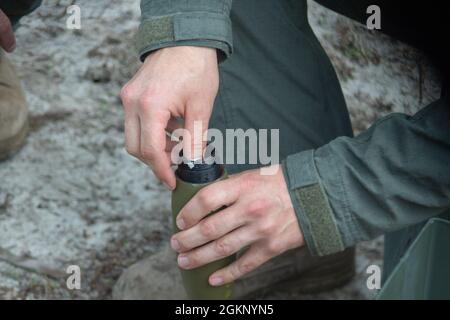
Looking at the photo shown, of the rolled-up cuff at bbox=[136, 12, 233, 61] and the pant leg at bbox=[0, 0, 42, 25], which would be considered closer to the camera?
the rolled-up cuff at bbox=[136, 12, 233, 61]

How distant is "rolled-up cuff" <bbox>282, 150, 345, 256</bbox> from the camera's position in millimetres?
1260

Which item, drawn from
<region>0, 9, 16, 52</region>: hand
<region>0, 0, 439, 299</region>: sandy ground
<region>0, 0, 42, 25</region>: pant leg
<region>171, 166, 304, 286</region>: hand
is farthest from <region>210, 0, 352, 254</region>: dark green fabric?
<region>0, 0, 42, 25</region>: pant leg

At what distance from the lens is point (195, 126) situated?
125 cm

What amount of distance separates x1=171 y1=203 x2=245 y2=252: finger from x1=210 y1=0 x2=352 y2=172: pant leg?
A: 390mm

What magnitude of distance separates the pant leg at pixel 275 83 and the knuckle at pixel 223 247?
0.39 meters

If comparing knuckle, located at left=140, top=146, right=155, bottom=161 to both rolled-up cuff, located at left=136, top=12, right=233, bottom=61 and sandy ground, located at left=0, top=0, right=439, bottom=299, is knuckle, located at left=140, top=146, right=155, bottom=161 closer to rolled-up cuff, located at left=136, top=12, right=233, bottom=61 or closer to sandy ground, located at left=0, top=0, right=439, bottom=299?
rolled-up cuff, located at left=136, top=12, right=233, bottom=61

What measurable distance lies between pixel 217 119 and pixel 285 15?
33cm

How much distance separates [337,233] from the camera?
1274 mm

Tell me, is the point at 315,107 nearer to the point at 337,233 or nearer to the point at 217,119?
the point at 217,119

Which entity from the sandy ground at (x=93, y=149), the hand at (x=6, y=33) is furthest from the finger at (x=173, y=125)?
the hand at (x=6, y=33)

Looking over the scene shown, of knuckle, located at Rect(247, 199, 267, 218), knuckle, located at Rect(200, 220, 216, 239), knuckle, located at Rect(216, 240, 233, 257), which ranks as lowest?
knuckle, located at Rect(216, 240, 233, 257)

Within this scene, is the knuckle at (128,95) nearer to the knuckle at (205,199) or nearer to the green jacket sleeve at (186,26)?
the green jacket sleeve at (186,26)

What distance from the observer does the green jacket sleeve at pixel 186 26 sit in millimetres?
1279
